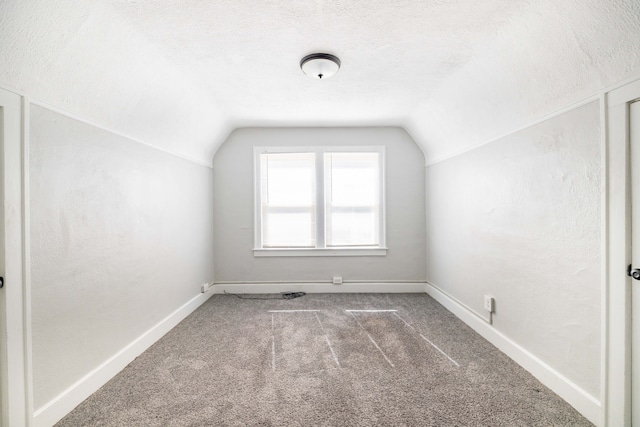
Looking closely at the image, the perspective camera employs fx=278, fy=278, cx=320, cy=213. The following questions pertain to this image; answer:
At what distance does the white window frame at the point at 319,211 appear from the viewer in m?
4.22

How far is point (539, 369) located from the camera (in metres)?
2.07

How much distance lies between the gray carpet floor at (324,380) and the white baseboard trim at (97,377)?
51 mm

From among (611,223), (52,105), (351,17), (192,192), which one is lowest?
(611,223)

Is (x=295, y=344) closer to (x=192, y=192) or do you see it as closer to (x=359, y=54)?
(x=192, y=192)

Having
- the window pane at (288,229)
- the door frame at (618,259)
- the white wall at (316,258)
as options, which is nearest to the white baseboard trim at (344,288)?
the white wall at (316,258)

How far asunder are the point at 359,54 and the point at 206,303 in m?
3.52

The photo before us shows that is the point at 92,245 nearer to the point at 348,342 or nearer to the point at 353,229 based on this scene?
the point at 348,342

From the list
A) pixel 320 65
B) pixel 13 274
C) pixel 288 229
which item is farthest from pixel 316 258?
pixel 13 274

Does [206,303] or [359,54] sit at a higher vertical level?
[359,54]

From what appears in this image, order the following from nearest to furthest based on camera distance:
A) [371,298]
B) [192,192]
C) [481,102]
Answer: [481,102], [192,192], [371,298]

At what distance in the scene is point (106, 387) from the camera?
2.04 metres

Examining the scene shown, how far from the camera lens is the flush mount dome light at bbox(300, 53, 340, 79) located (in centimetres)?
220

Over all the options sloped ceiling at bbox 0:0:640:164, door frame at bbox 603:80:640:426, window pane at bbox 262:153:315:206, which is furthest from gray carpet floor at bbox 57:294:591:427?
sloped ceiling at bbox 0:0:640:164

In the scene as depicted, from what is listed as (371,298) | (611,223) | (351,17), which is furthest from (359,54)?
(371,298)
